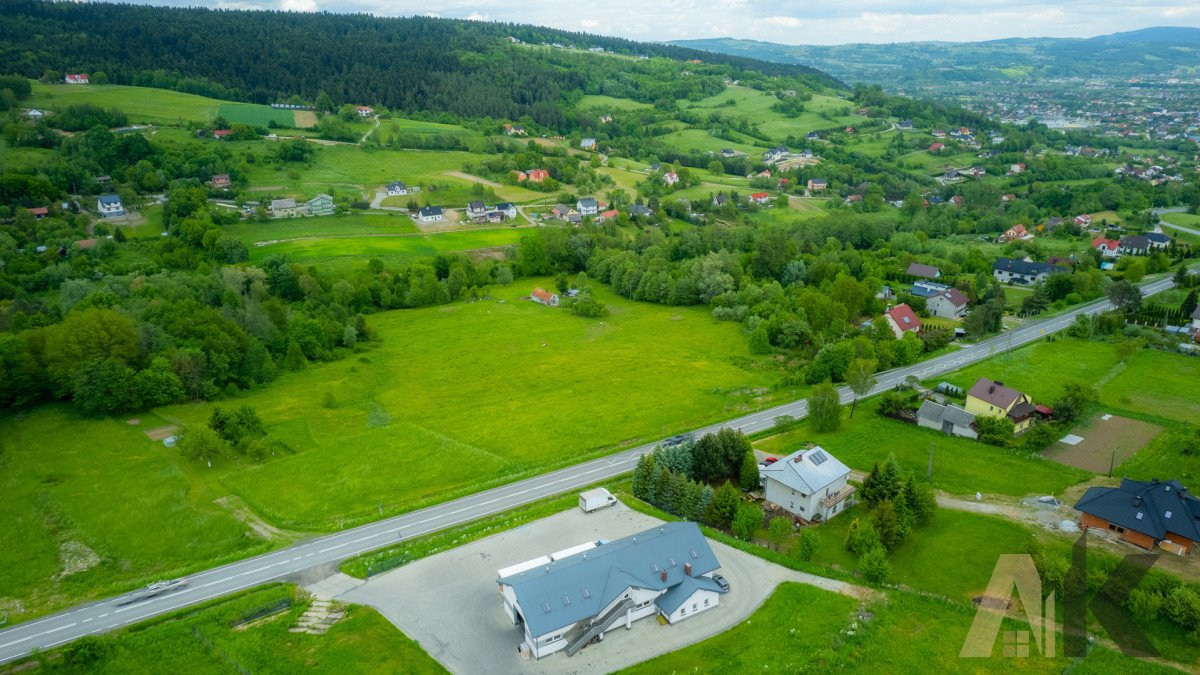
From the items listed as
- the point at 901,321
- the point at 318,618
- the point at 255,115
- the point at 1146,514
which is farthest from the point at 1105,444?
the point at 255,115

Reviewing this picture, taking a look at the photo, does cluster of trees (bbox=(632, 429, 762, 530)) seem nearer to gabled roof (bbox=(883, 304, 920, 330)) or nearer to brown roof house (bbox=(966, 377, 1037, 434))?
brown roof house (bbox=(966, 377, 1037, 434))

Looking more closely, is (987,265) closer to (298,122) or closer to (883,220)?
(883,220)

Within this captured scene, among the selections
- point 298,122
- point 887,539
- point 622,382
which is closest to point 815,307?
point 622,382

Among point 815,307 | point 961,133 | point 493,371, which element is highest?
point 961,133

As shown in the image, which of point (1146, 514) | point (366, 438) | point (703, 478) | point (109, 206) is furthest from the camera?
point (109, 206)

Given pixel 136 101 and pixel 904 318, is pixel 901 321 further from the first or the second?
pixel 136 101

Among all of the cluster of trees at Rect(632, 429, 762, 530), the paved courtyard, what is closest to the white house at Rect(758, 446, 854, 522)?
the cluster of trees at Rect(632, 429, 762, 530)
